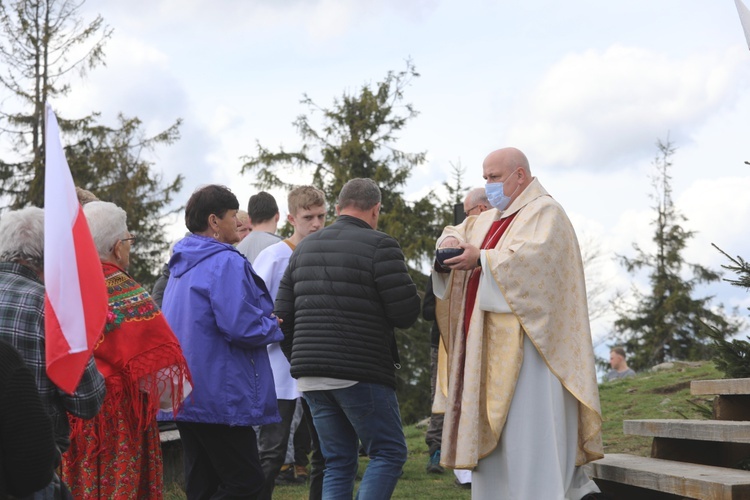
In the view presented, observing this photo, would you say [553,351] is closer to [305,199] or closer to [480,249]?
Answer: [480,249]

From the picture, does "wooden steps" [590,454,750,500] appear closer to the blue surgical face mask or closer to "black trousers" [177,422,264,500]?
the blue surgical face mask

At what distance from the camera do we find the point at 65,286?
320cm

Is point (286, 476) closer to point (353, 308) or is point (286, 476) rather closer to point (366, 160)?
point (353, 308)

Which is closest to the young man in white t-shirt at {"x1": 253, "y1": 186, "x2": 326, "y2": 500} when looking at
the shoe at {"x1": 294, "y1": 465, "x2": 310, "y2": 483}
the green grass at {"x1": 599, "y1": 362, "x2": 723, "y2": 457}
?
the shoe at {"x1": 294, "y1": 465, "x2": 310, "y2": 483}

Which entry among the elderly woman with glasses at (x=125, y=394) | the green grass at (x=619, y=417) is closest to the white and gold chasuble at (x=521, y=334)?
the elderly woman with glasses at (x=125, y=394)

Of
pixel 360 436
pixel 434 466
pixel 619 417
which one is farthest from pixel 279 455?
pixel 619 417

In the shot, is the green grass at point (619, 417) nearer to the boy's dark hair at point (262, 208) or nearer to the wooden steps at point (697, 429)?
the wooden steps at point (697, 429)

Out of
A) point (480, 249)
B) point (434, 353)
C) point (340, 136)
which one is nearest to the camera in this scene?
point (480, 249)

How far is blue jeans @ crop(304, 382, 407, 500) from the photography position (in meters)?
5.21

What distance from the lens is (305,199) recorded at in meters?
6.61

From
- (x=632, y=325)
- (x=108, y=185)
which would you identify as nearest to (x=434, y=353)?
(x=108, y=185)

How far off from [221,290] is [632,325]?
29494mm

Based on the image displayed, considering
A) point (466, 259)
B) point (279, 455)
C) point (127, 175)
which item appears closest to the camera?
point (466, 259)

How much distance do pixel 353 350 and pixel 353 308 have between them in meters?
0.23
